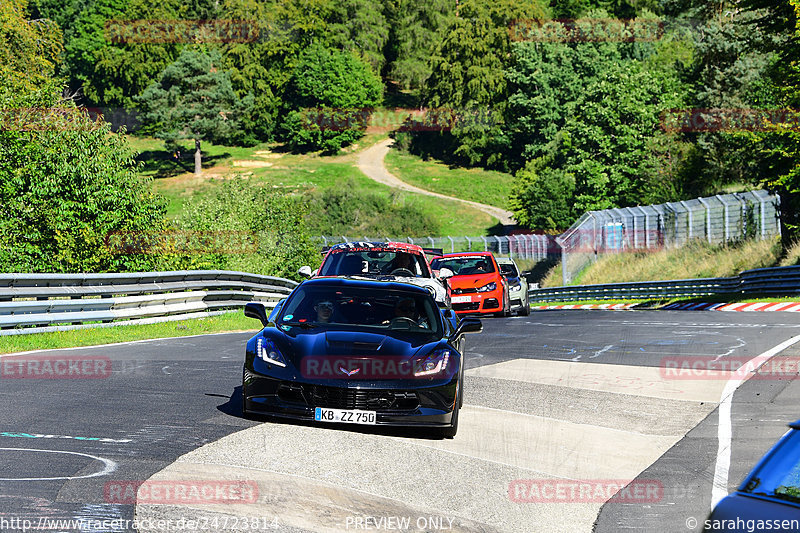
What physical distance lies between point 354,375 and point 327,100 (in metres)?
107

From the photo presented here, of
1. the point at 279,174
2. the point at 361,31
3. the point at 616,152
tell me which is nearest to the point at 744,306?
the point at 616,152

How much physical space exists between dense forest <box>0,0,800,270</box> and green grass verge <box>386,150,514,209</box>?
211cm

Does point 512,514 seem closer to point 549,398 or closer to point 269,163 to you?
point 549,398

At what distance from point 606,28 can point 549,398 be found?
3707 inches

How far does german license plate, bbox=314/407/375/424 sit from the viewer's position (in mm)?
7938

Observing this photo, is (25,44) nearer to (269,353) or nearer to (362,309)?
(362,309)

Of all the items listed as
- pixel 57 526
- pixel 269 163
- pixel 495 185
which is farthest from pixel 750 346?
pixel 269 163

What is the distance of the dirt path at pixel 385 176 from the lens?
86.9 m

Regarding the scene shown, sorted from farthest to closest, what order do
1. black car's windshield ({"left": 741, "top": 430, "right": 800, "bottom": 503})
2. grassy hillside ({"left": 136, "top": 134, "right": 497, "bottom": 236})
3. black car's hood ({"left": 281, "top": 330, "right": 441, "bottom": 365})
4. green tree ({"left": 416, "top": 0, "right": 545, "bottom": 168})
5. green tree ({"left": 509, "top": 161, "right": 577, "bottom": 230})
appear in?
green tree ({"left": 416, "top": 0, "right": 545, "bottom": 168}) < grassy hillside ({"left": 136, "top": 134, "right": 497, "bottom": 236}) < green tree ({"left": 509, "top": 161, "right": 577, "bottom": 230}) < black car's hood ({"left": 281, "top": 330, "right": 441, "bottom": 365}) < black car's windshield ({"left": 741, "top": 430, "right": 800, "bottom": 503})

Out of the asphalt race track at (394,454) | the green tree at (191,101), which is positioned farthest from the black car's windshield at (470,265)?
the green tree at (191,101)

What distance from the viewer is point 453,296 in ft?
79.0

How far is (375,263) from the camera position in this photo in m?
16.9

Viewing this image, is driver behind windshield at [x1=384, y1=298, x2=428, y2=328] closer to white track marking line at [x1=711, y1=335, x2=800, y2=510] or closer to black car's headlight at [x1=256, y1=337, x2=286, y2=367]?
black car's headlight at [x1=256, y1=337, x2=286, y2=367]

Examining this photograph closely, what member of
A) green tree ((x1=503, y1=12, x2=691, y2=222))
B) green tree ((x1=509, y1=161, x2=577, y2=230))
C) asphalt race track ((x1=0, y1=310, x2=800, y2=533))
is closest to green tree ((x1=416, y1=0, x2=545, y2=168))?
green tree ((x1=503, y1=12, x2=691, y2=222))
